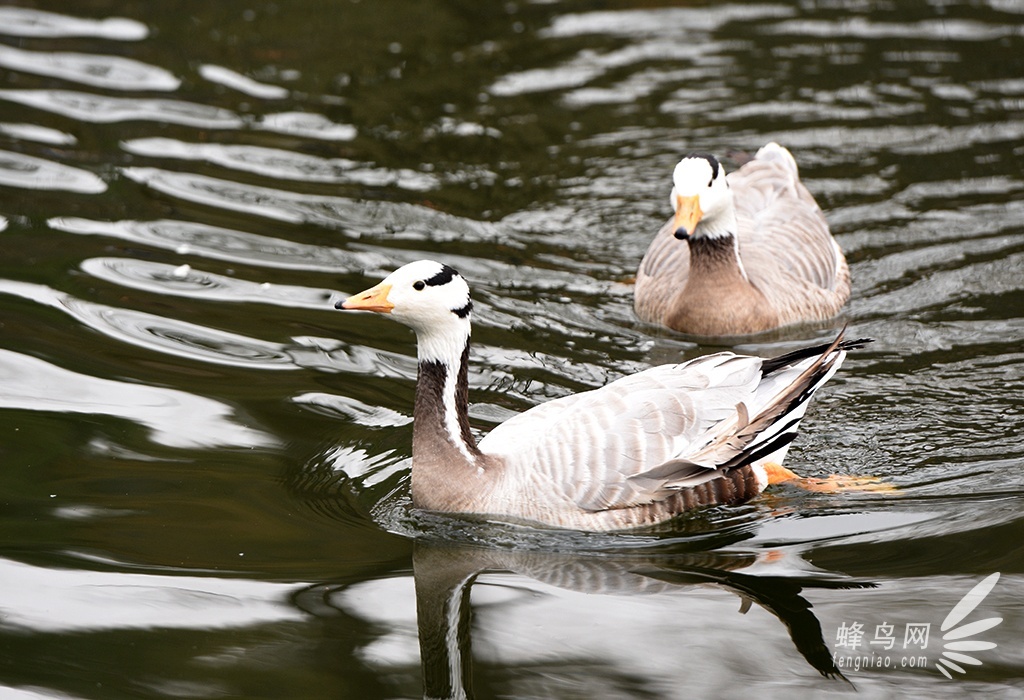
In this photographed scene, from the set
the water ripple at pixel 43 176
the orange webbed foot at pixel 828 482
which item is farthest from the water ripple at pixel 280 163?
the orange webbed foot at pixel 828 482

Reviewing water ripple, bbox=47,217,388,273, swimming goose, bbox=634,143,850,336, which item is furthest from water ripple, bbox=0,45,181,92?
swimming goose, bbox=634,143,850,336

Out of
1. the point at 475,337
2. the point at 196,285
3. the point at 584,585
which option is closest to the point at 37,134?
the point at 196,285

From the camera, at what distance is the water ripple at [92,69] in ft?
44.9

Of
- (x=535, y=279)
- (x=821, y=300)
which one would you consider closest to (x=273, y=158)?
(x=535, y=279)

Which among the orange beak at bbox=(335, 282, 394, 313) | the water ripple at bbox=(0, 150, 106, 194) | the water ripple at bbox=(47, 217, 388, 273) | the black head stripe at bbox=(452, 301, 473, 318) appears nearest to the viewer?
the orange beak at bbox=(335, 282, 394, 313)

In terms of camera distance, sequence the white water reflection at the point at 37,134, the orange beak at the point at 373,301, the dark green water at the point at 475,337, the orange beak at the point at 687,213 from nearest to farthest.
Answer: the dark green water at the point at 475,337 < the orange beak at the point at 373,301 < the orange beak at the point at 687,213 < the white water reflection at the point at 37,134

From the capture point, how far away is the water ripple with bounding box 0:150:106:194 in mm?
11273

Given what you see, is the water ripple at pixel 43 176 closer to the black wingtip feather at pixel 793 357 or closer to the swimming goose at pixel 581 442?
the swimming goose at pixel 581 442

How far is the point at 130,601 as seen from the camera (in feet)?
19.0

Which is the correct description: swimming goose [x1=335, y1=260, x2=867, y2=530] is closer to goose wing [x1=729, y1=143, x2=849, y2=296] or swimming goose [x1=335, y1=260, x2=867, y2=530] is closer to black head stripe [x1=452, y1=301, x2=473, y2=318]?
black head stripe [x1=452, y1=301, x2=473, y2=318]

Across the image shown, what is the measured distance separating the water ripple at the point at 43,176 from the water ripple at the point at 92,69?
80.1 inches

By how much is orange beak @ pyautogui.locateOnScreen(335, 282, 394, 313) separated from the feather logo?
2963 millimetres

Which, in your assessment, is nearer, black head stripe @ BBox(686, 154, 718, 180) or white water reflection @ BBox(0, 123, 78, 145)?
black head stripe @ BBox(686, 154, 718, 180)

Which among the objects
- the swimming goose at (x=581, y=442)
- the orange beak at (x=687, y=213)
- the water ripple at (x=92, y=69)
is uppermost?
the water ripple at (x=92, y=69)
